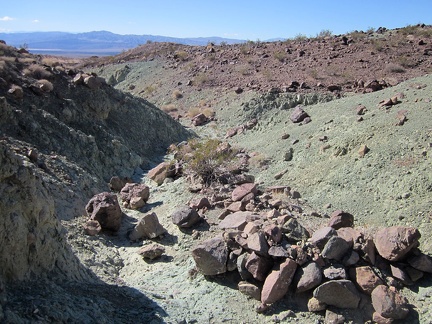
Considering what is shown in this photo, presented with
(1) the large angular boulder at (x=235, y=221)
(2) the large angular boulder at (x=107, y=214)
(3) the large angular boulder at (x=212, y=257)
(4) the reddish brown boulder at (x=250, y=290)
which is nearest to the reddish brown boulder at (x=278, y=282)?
(4) the reddish brown boulder at (x=250, y=290)

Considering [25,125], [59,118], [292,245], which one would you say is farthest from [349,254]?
[59,118]

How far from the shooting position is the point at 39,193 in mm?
6074

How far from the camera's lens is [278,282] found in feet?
20.2

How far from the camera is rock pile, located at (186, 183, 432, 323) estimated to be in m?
5.97

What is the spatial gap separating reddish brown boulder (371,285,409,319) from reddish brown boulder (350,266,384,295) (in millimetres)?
82

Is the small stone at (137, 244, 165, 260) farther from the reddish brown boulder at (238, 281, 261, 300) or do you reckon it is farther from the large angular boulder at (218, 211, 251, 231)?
the reddish brown boulder at (238, 281, 261, 300)

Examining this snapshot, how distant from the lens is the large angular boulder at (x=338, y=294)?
19.5 feet

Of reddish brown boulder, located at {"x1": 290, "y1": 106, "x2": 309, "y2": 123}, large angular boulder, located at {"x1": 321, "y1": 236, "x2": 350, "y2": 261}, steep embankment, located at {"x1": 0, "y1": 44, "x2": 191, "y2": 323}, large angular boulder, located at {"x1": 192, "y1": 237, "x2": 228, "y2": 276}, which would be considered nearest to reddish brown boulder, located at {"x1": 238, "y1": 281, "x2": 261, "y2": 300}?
large angular boulder, located at {"x1": 192, "y1": 237, "x2": 228, "y2": 276}

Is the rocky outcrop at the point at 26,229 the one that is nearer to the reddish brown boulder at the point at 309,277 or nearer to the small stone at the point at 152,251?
the small stone at the point at 152,251

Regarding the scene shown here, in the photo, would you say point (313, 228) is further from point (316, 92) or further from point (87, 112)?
point (316, 92)

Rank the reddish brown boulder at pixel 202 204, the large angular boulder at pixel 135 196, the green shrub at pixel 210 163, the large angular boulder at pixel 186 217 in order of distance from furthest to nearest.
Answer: the green shrub at pixel 210 163 < the large angular boulder at pixel 135 196 < the reddish brown boulder at pixel 202 204 < the large angular boulder at pixel 186 217

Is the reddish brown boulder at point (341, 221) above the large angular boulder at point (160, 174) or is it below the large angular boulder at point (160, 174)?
above

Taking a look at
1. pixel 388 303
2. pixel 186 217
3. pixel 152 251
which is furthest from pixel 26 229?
pixel 388 303

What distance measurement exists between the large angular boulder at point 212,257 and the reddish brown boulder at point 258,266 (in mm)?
429
